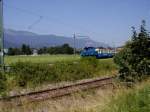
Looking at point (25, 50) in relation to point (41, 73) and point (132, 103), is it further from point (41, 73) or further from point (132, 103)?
point (132, 103)

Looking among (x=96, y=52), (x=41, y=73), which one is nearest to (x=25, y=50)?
(x=96, y=52)

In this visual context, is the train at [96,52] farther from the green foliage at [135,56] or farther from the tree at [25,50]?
the tree at [25,50]

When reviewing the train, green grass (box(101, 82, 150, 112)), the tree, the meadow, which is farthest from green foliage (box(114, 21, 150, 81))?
the tree

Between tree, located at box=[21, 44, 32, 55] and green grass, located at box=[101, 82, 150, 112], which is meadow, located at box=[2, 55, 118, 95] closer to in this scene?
green grass, located at box=[101, 82, 150, 112]

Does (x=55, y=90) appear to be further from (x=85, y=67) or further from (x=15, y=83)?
(x=85, y=67)

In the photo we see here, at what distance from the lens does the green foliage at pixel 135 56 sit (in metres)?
21.4

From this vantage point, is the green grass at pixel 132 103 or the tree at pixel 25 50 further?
the tree at pixel 25 50

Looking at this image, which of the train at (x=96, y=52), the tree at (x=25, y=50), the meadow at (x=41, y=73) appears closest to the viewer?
the meadow at (x=41, y=73)

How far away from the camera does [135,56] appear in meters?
21.6

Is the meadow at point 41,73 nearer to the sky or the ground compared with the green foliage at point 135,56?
nearer to the ground

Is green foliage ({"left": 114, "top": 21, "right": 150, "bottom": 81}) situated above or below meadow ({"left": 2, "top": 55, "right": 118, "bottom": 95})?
above

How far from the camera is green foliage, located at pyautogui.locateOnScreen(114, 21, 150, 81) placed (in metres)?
21.4

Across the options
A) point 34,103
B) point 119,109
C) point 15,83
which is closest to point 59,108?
point 34,103

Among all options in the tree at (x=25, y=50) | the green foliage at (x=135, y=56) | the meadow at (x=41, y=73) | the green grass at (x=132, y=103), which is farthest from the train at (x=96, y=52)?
the tree at (x=25, y=50)
